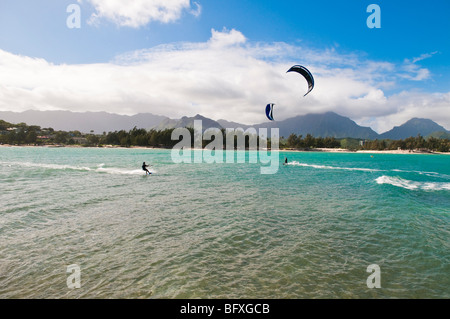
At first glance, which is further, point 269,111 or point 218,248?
point 269,111

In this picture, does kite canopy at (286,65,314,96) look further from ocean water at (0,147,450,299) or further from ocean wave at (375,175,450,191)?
ocean wave at (375,175,450,191)

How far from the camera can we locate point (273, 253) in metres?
11.5

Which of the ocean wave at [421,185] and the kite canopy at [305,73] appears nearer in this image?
the kite canopy at [305,73]

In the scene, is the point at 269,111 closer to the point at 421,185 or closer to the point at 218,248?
the point at 218,248

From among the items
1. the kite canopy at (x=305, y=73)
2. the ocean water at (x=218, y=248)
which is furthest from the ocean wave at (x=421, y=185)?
the kite canopy at (x=305, y=73)

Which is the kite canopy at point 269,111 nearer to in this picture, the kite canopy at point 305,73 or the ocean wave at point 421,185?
the kite canopy at point 305,73

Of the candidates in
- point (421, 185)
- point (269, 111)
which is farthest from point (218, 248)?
point (421, 185)

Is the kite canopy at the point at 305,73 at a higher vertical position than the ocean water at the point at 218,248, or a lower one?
higher

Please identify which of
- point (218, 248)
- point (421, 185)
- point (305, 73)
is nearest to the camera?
point (218, 248)

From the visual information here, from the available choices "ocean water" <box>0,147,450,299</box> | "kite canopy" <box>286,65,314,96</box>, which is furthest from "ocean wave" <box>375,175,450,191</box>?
"kite canopy" <box>286,65,314,96</box>

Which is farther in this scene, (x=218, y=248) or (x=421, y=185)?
(x=421, y=185)

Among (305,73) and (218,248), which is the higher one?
(305,73)

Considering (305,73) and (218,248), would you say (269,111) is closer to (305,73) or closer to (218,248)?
(305,73)

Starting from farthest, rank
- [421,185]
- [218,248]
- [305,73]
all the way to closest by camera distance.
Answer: [421,185] → [305,73] → [218,248]
